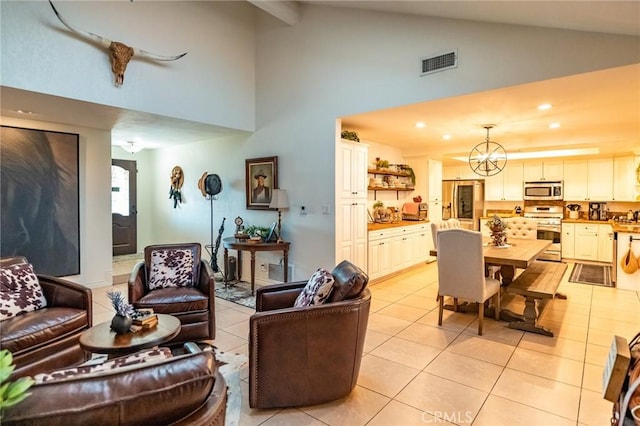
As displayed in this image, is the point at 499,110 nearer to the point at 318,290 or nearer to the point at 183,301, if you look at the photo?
the point at 318,290

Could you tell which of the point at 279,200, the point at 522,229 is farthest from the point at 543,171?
the point at 279,200

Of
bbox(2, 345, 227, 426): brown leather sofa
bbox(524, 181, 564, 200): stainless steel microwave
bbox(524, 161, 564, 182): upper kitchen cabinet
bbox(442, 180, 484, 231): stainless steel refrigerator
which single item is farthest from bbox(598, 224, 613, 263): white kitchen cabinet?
bbox(2, 345, 227, 426): brown leather sofa

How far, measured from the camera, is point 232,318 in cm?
400

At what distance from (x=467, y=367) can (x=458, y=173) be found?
6.70 m

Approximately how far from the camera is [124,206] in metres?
7.77

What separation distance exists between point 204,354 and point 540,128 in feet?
18.5

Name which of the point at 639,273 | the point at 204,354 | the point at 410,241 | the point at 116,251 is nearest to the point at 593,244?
the point at 639,273

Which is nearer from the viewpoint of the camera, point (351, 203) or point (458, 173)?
point (351, 203)

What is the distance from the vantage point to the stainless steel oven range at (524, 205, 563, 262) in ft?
23.6

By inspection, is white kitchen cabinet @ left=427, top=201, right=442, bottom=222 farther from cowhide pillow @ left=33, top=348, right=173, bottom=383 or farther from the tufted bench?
cowhide pillow @ left=33, top=348, right=173, bottom=383

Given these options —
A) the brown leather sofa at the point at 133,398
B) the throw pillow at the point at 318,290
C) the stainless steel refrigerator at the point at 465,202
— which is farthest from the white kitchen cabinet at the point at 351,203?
the stainless steel refrigerator at the point at 465,202

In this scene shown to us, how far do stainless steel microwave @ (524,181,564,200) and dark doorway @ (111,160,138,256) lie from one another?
354 inches

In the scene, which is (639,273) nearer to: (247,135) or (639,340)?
(639,340)

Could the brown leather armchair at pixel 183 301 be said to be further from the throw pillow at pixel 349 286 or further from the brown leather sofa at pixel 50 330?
the throw pillow at pixel 349 286
